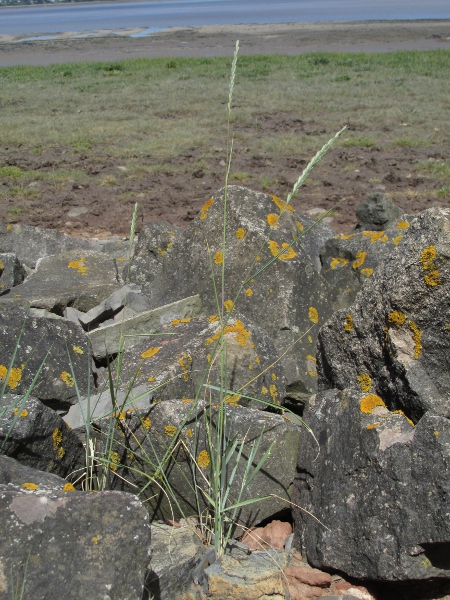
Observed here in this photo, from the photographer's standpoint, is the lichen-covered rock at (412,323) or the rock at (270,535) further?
the lichen-covered rock at (412,323)

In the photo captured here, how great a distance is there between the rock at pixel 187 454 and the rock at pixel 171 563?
0.82ft

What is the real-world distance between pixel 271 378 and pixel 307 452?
0.73m

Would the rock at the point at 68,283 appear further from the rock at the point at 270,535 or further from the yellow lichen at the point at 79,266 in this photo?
the rock at the point at 270,535

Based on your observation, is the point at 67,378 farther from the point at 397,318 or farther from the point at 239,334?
the point at 397,318

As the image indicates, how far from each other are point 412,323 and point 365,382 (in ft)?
1.39

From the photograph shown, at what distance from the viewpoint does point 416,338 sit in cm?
320

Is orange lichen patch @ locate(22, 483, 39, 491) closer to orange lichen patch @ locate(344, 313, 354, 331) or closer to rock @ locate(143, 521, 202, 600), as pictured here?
rock @ locate(143, 521, 202, 600)

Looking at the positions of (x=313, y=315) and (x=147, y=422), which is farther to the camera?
(x=313, y=315)

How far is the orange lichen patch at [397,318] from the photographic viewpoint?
3221mm

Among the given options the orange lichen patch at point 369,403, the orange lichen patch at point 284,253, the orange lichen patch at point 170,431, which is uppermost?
the orange lichen patch at point 284,253

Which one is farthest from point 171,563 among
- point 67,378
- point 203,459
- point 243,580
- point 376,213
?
point 376,213

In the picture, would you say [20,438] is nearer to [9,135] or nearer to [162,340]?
[162,340]

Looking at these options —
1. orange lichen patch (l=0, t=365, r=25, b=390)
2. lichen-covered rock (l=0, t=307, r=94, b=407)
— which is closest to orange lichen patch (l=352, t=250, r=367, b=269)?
lichen-covered rock (l=0, t=307, r=94, b=407)

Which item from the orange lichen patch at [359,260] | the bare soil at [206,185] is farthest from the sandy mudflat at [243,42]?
the orange lichen patch at [359,260]
